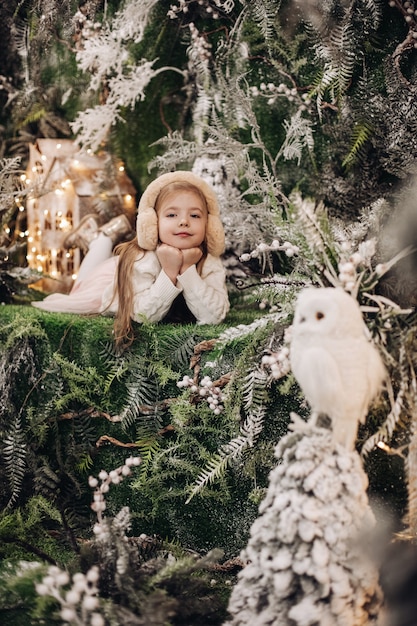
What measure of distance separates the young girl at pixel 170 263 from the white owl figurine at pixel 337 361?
0.87m

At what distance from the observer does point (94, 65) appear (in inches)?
140

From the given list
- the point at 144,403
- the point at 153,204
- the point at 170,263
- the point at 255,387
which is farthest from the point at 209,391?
the point at 153,204

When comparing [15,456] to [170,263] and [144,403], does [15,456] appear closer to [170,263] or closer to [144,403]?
[144,403]

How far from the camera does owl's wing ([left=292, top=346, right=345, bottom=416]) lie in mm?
1712

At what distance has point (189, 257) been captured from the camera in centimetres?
262

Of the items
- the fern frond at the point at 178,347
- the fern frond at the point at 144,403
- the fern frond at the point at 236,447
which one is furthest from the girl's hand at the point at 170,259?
the fern frond at the point at 236,447

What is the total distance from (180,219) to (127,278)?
0.31 meters

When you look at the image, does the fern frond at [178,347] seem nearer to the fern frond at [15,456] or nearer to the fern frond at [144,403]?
the fern frond at [144,403]

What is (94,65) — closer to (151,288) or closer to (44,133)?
(44,133)

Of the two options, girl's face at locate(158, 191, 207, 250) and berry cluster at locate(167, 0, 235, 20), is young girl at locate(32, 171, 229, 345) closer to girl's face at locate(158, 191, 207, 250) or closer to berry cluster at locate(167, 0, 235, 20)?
girl's face at locate(158, 191, 207, 250)

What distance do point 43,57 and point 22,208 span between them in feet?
2.97

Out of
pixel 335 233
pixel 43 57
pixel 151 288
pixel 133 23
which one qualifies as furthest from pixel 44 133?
pixel 335 233

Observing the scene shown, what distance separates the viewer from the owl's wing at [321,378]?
1712 millimetres

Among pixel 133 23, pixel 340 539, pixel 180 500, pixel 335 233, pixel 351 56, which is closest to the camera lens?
pixel 340 539
